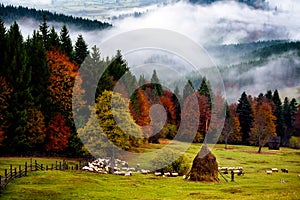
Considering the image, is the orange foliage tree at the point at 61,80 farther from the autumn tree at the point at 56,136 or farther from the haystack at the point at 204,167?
the haystack at the point at 204,167

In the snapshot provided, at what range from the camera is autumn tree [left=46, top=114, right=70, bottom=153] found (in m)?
81.5

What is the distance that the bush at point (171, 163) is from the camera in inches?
3004

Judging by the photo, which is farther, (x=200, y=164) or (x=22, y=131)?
(x=22, y=131)

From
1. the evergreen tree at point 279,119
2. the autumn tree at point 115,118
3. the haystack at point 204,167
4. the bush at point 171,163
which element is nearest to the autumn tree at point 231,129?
the evergreen tree at point 279,119

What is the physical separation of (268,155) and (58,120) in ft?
159

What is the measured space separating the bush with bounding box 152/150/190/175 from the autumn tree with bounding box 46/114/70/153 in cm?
1607

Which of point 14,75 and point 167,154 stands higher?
point 14,75

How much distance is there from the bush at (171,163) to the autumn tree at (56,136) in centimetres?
1607

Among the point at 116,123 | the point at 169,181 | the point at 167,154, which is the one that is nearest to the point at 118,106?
the point at 116,123

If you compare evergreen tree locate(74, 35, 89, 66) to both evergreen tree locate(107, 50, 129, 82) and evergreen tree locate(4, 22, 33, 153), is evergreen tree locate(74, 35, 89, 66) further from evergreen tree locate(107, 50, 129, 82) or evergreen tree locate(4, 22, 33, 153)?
evergreen tree locate(4, 22, 33, 153)

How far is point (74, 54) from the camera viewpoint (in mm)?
99000

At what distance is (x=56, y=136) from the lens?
82.2 m

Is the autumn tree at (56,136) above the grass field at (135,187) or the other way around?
above

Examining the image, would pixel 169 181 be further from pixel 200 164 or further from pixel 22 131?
pixel 22 131
